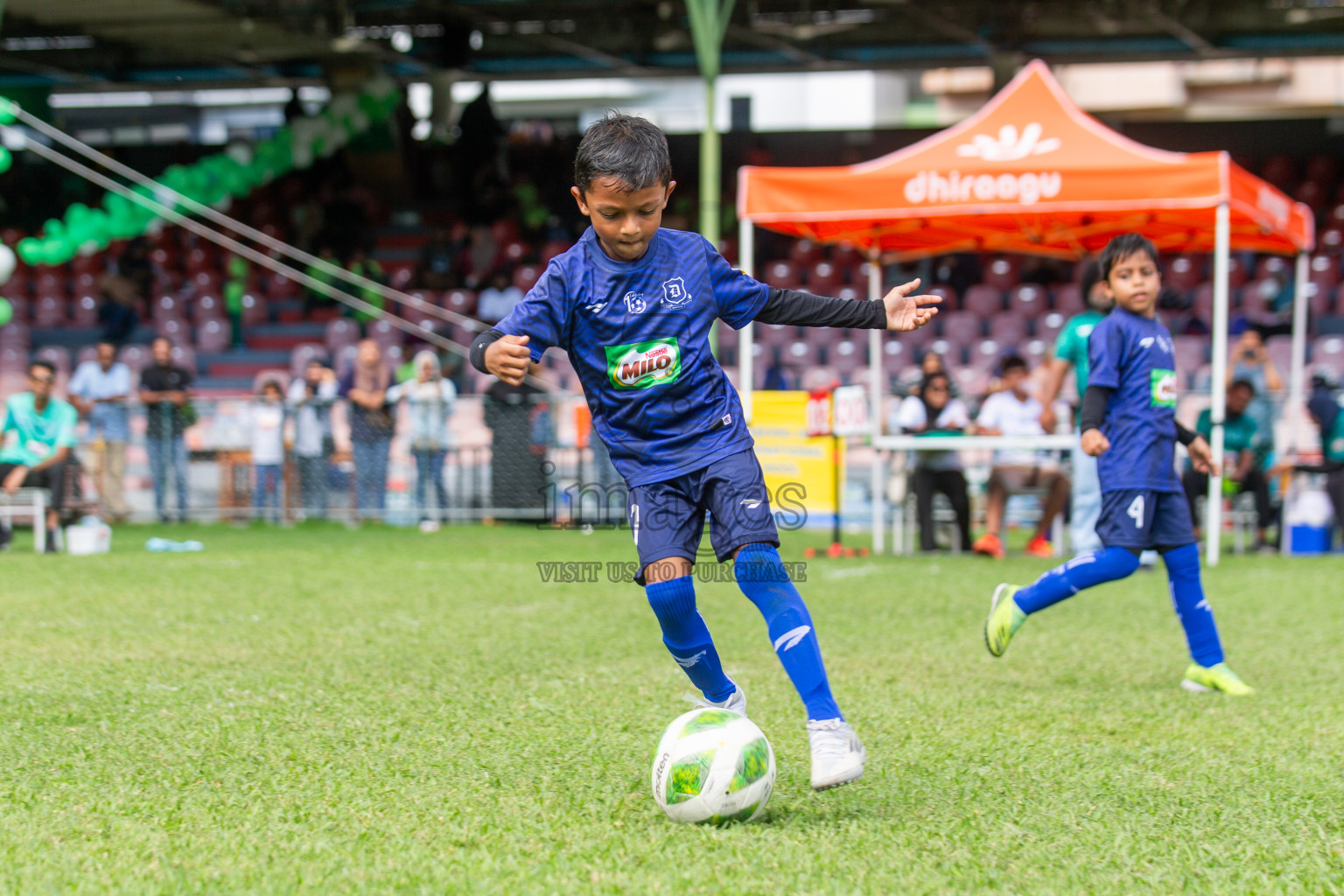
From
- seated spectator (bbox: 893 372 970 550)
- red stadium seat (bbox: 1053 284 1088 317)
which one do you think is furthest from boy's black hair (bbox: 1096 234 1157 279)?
red stadium seat (bbox: 1053 284 1088 317)

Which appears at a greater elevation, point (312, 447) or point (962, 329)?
point (962, 329)

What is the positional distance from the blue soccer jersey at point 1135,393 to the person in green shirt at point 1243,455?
6.58 metres

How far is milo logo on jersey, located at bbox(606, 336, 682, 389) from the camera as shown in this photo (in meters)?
3.71

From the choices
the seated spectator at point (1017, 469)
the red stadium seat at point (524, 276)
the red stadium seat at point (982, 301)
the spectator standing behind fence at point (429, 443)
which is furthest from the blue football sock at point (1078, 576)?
the red stadium seat at point (524, 276)

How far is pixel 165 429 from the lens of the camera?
14.0 metres

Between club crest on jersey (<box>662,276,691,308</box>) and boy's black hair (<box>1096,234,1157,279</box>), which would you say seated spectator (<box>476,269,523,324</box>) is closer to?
boy's black hair (<box>1096,234,1157,279</box>)

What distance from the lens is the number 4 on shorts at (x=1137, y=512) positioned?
5.45 meters

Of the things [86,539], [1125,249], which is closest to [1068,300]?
[86,539]

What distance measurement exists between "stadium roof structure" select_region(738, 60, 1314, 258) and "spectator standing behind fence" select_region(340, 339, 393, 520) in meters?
5.04

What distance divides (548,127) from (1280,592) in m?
19.1

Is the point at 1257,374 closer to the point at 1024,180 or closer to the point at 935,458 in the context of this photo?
the point at 935,458

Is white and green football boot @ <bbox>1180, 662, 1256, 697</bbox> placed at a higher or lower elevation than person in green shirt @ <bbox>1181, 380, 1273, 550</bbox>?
lower

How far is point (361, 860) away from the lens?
299 centimetres

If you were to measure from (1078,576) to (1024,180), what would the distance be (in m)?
5.35
